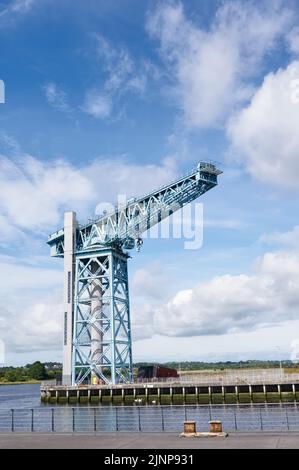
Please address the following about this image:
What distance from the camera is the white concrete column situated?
2591 inches

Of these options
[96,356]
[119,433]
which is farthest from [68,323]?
[119,433]

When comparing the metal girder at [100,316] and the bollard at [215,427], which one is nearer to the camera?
the bollard at [215,427]

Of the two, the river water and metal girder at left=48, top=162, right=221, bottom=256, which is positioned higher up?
metal girder at left=48, top=162, right=221, bottom=256

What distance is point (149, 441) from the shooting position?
55.4 feet

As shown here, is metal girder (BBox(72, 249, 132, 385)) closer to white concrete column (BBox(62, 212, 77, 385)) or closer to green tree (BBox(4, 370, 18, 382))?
white concrete column (BBox(62, 212, 77, 385))

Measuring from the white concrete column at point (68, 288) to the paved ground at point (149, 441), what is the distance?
4727 cm

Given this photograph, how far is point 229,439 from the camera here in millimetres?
16734

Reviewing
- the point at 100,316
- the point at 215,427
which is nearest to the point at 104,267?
the point at 100,316

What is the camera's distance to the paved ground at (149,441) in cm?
1552

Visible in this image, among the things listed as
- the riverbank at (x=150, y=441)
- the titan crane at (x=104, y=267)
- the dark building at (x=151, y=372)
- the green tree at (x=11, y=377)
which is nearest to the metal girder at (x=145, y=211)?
the titan crane at (x=104, y=267)

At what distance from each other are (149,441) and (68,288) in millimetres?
51166

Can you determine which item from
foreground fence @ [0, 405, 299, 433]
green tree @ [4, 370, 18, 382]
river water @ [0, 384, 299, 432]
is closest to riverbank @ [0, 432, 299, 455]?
river water @ [0, 384, 299, 432]

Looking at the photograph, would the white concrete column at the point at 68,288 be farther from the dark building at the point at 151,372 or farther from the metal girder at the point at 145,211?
the dark building at the point at 151,372

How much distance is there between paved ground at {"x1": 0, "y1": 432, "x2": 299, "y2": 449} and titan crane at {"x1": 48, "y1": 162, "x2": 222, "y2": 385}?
4380cm
